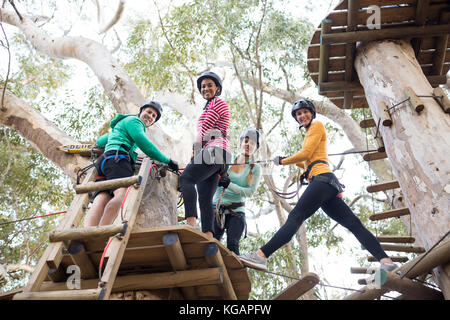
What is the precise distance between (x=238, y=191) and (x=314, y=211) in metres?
0.78

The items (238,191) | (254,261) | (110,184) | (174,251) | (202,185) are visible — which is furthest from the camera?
(238,191)

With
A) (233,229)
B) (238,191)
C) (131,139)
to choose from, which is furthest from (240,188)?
(131,139)

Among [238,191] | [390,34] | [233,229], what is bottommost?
[233,229]

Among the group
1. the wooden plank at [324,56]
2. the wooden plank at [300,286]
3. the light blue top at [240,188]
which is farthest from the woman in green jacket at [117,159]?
the wooden plank at [324,56]

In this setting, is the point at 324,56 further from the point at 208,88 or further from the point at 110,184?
the point at 110,184

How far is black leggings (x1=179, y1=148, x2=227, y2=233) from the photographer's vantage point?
2.88 m

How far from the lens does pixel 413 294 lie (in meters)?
2.44

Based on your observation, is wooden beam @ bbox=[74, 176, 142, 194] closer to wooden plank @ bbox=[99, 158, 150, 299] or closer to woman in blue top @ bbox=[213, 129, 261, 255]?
wooden plank @ bbox=[99, 158, 150, 299]

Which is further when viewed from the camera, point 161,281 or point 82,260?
point 161,281

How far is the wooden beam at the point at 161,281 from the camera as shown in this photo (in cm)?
269

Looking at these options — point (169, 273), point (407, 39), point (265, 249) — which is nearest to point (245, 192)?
point (265, 249)

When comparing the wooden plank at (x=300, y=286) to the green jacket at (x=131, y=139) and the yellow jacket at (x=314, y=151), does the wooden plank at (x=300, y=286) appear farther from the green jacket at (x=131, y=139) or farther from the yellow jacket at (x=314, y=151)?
the green jacket at (x=131, y=139)

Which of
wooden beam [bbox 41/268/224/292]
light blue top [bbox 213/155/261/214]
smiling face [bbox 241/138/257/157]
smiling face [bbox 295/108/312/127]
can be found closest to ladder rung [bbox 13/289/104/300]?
wooden beam [bbox 41/268/224/292]

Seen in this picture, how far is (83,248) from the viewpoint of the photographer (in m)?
2.47
